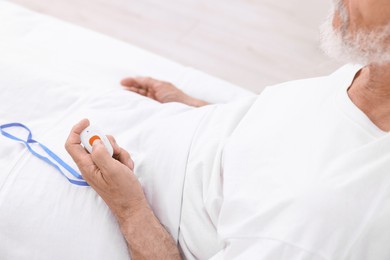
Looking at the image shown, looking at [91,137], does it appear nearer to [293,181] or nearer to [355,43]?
[293,181]

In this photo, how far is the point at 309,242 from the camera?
28.3 inches

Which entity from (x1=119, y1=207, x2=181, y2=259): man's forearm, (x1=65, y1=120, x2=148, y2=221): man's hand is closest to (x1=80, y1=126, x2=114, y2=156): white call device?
(x1=65, y1=120, x2=148, y2=221): man's hand

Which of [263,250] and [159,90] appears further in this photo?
[159,90]

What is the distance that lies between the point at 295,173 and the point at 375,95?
0.22 m

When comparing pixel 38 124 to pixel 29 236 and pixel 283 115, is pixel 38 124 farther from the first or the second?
pixel 283 115

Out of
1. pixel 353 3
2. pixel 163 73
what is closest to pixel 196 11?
pixel 163 73

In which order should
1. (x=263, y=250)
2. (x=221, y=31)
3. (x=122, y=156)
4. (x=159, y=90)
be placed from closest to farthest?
(x=263, y=250)
(x=122, y=156)
(x=159, y=90)
(x=221, y=31)

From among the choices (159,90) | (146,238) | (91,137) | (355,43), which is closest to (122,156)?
(91,137)

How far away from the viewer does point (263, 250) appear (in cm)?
74

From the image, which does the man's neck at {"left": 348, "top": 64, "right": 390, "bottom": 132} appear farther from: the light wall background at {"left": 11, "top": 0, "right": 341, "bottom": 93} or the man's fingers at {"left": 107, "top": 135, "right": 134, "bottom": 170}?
the light wall background at {"left": 11, "top": 0, "right": 341, "bottom": 93}

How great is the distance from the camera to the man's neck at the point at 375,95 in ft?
2.68

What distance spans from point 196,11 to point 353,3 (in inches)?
57.9

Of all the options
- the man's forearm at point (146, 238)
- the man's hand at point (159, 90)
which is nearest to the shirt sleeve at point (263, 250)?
the man's forearm at point (146, 238)

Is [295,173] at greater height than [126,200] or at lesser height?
greater
